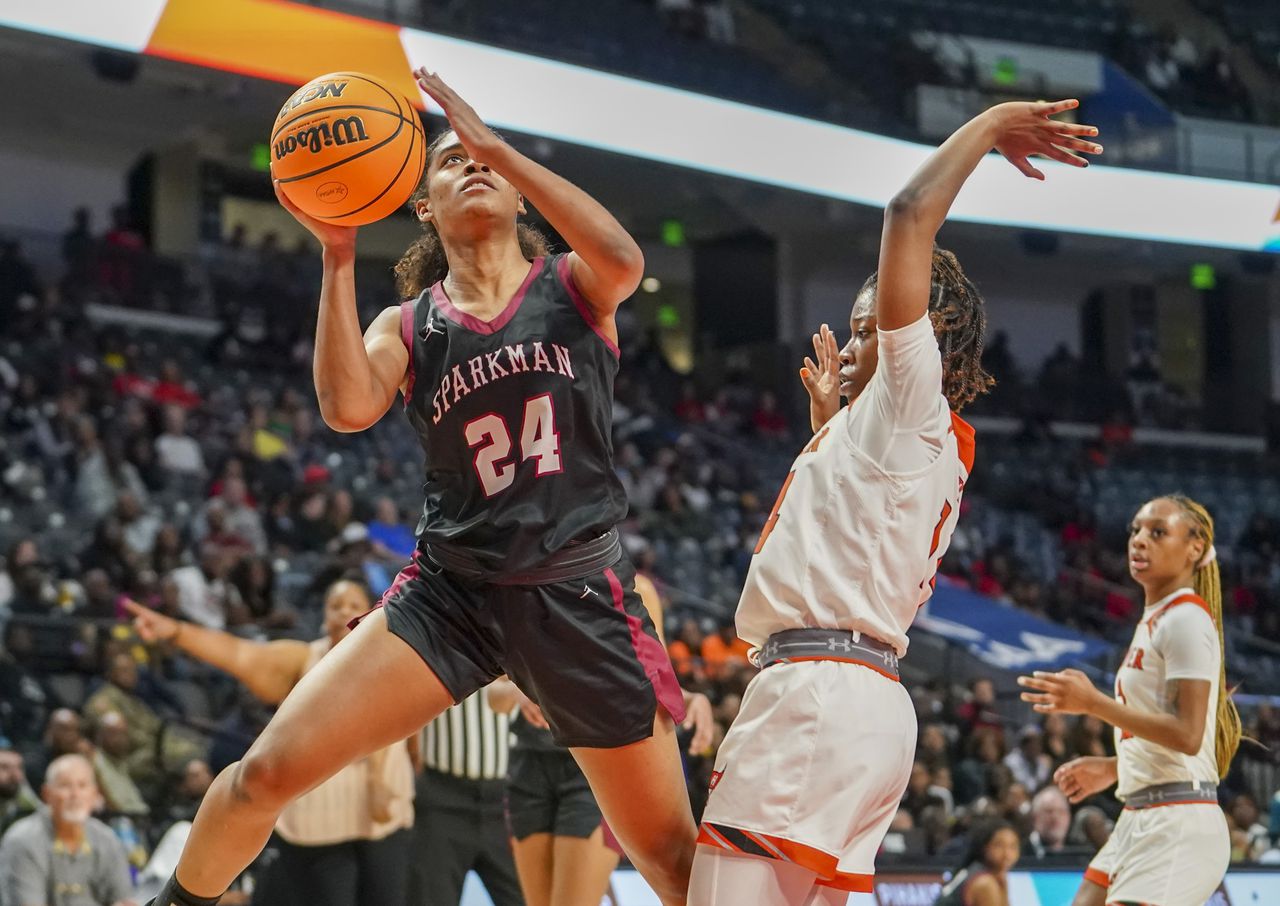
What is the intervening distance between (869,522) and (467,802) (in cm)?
369

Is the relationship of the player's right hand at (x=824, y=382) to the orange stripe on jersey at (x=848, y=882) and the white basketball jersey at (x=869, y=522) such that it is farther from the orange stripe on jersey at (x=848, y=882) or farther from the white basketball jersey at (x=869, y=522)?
the orange stripe on jersey at (x=848, y=882)

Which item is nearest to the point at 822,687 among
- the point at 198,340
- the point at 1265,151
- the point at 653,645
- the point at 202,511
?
the point at 653,645

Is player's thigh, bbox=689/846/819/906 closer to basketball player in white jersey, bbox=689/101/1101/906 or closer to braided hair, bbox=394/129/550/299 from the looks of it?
basketball player in white jersey, bbox=689/101/1101/906

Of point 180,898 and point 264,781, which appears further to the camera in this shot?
point 180,898

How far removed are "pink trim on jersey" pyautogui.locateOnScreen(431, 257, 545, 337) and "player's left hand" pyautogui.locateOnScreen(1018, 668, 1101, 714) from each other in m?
1.93

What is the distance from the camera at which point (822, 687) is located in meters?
3.28

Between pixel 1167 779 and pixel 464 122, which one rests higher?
pixel 464 122

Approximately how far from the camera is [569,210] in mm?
3559

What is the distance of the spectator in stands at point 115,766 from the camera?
8.77m

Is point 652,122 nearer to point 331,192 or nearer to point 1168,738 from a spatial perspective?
point 1168,738

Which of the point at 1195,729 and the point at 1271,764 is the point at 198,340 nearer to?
the point at 1271,764

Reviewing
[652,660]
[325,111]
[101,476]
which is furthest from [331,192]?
[101,476]

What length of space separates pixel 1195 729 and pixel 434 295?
9.78 ft

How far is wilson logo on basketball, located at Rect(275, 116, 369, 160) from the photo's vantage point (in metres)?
3.70
